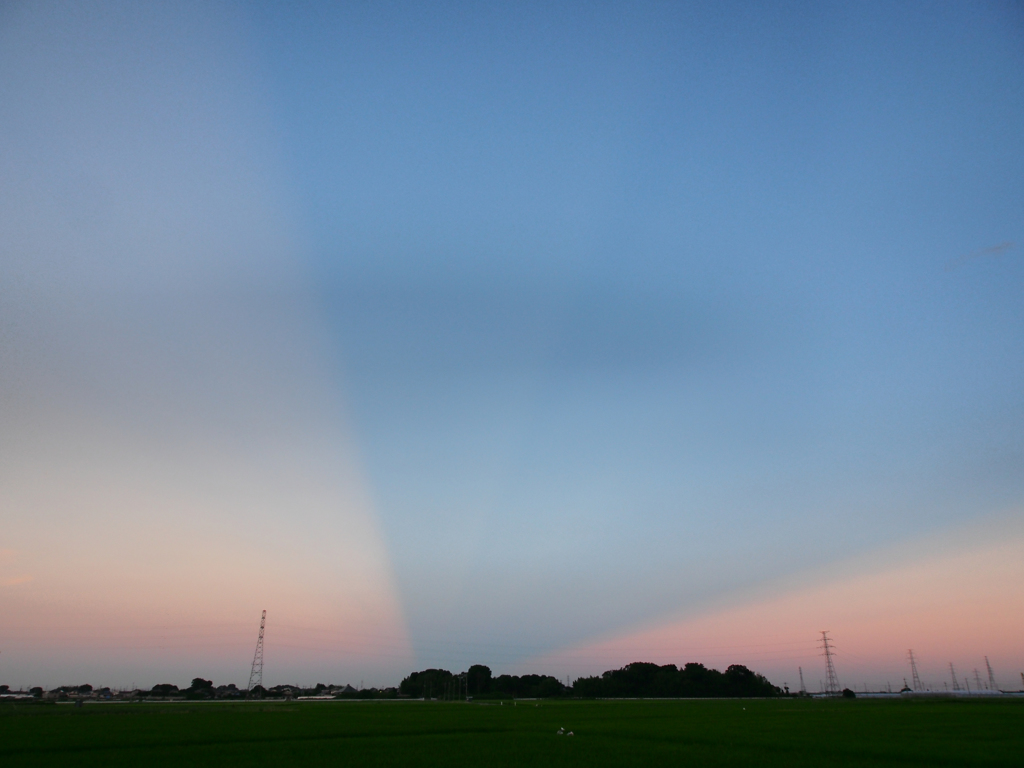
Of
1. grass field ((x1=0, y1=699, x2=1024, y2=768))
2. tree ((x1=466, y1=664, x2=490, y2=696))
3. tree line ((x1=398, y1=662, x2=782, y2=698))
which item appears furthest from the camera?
tree ((x1=466, y1=664, x2=490, y2=696))

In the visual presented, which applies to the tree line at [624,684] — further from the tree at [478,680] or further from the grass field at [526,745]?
the grass field at [526,745]

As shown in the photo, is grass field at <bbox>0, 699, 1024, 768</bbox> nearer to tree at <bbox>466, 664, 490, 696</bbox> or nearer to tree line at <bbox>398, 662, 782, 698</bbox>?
tree line at <bbox>398, 662, 782, 698</bbox>

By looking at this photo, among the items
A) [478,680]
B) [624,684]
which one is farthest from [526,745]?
[478,680]

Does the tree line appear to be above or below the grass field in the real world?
below

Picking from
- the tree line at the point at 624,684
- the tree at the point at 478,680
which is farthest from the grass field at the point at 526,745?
the tree at the point at 478,680

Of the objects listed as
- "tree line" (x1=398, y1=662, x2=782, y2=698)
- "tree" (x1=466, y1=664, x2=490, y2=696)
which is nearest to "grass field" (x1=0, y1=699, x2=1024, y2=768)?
"tree line" (x1=398, y1=662, x2=782, y2=698)

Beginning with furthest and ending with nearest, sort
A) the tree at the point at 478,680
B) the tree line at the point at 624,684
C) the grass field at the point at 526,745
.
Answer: the tree at the point at 478,680
the tree line at the point at 624,684
the grass field at the point at 526,745

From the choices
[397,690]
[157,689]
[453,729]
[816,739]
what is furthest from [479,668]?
[816,739]

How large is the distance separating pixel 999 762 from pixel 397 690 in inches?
8011

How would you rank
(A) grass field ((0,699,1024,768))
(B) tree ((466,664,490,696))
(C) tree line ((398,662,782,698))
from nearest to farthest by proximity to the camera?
(A) grass field ((0,699,1024,768))
(C) tree line ((398,662,782,698))
(B) tree ((466,664,490,696))

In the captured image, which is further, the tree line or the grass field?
the tree line

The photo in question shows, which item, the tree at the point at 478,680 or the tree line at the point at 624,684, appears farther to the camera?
the tree at the point at 478,680

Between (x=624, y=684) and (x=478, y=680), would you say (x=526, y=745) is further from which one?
(x=478, y=680)

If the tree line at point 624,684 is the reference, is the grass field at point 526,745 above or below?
above
